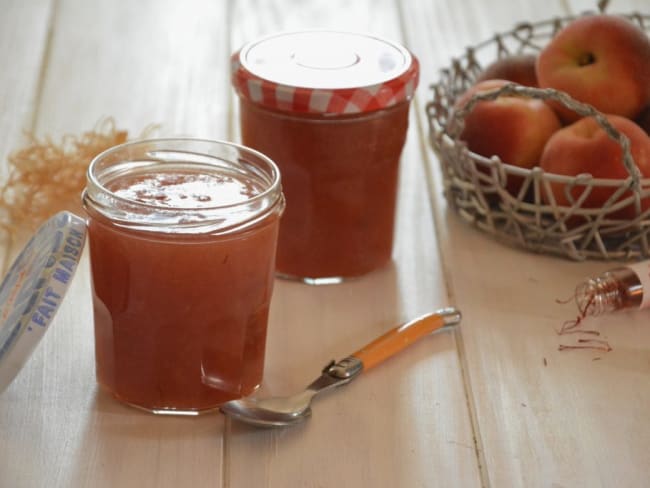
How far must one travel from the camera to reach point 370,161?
1054 mm

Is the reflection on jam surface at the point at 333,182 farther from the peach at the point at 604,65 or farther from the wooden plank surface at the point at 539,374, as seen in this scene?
the peach at the point at 604,65

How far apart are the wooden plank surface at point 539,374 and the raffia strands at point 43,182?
42 centimetres

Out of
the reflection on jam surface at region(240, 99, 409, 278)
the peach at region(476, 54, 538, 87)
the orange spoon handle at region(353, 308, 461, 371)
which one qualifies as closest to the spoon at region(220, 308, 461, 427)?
the orange spoon handle at region(353, 308, 461, 371)

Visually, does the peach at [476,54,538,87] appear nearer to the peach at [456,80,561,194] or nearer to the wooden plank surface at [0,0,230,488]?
the peach at [456,80,561,194]

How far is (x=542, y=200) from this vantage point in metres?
1.19

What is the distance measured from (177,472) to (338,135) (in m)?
0.37

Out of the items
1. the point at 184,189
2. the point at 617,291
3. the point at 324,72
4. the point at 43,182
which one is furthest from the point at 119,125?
the point at 617,291

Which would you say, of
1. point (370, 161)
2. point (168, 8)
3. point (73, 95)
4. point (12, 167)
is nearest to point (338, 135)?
point (370, 161)

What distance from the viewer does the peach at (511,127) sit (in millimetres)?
1188

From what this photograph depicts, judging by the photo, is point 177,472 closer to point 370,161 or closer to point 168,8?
point 370,161

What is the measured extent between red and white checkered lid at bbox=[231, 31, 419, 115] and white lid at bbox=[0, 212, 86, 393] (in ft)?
0.83

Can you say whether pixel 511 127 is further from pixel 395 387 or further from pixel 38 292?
pixel 38 292

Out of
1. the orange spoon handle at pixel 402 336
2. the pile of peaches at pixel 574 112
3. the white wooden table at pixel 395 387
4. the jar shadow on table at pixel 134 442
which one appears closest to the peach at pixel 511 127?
the pile of peaches at pixel 574 112

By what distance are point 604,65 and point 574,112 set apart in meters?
0.06
